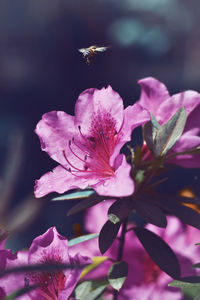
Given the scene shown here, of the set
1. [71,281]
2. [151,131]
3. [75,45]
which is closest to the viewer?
[71,281]

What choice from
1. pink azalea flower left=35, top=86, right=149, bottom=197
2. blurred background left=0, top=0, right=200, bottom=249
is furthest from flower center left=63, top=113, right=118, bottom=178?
blurred background left=0, top=0, right=200, bottom=249

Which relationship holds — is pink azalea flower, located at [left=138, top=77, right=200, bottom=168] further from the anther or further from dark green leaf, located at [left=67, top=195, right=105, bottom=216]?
the anther

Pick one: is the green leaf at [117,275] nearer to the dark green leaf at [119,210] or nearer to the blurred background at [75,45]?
Answer: the dark green leaf at [119,210]

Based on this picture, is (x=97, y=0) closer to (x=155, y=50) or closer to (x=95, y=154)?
(x=155, y=50)

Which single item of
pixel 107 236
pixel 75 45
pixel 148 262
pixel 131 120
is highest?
pixel 131 120

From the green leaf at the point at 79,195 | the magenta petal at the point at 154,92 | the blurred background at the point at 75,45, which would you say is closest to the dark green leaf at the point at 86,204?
the green leaf at the point at 79,195

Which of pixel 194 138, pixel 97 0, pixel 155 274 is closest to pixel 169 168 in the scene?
pixel 194 138

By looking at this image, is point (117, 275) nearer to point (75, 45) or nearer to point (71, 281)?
point (71, 281)

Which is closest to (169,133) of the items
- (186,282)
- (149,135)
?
(149,135)
